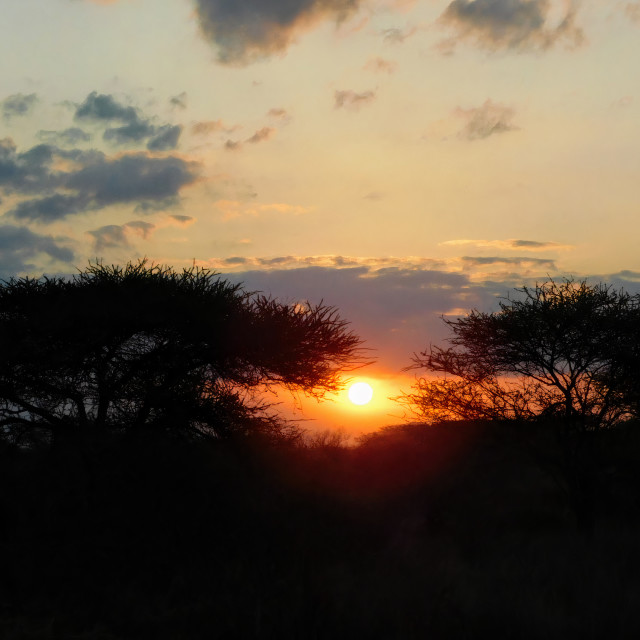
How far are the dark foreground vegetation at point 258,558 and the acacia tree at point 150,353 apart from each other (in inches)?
57.1

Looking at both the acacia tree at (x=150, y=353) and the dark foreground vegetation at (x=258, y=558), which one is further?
the acacia tree at (x=150, y=353)

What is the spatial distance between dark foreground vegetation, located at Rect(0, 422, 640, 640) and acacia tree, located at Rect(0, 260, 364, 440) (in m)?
1.45

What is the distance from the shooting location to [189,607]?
9.77m

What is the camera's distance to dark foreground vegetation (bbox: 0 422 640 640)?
9.03 m

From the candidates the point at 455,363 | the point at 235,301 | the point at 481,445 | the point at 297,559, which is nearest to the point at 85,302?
the point at 235,301

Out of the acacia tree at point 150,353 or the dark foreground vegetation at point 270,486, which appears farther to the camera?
the acacia tree at point 150,353

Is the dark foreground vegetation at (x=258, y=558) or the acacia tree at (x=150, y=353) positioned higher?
the acacia tree at (x=150, y=353)

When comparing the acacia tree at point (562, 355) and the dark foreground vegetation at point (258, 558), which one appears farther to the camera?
the acacia tree at point (562, 355)

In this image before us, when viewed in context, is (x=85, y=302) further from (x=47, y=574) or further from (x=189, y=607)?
(x=189, y=607)

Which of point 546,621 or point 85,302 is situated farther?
point 85,302

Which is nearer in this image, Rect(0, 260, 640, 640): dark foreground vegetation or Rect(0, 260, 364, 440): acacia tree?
Rect(0, 260, 640, 640): dark foreground vegetation

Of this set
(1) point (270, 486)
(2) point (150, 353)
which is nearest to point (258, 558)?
(1) point (270, 486)

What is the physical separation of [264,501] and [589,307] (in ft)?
32.6

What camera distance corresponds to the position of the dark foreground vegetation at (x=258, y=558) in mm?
9031
